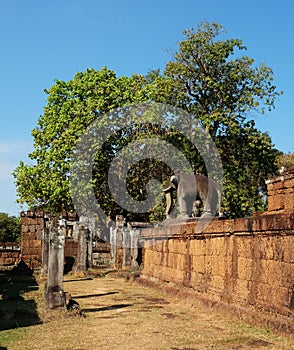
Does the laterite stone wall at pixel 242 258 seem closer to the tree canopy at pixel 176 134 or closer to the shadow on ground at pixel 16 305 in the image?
the shadow on ground at pixel 16 305

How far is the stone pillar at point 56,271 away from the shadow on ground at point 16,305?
1.28 feet

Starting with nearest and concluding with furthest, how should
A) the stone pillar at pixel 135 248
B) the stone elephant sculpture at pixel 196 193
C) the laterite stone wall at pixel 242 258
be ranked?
the laterite stone wall at pixel 242 258 → the stone elephant sculpture at pixel 196 193 → the stone pillar at pixel 135 248

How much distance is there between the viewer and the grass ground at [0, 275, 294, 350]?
6.47 metres

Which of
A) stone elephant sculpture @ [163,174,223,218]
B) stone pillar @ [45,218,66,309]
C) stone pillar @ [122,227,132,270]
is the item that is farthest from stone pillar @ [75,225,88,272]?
stone pillar @ [45,218,66,309]

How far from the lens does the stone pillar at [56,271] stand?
9.11m

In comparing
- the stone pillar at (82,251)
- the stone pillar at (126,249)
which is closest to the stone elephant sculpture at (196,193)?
the stone pillar at (126,249)

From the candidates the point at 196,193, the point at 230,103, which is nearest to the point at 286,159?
the point at 230,103

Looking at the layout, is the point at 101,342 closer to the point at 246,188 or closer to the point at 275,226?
the point at 275,226

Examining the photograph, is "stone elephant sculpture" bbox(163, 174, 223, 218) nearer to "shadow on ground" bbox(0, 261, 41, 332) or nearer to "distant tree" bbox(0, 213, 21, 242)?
"shadow on ground" bbox(0, 261, 41, 332)

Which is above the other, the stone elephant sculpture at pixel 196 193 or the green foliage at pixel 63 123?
the green foliage at pixel 63 123

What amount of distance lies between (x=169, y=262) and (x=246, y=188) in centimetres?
1395

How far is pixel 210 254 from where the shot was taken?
995 centimetres

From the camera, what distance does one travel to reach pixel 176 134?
1046 inches

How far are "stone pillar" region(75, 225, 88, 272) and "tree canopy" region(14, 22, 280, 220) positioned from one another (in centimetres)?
935
